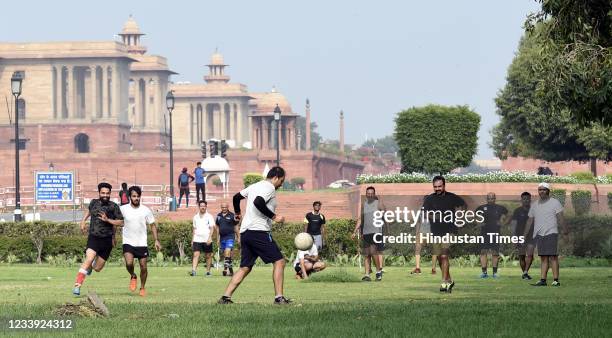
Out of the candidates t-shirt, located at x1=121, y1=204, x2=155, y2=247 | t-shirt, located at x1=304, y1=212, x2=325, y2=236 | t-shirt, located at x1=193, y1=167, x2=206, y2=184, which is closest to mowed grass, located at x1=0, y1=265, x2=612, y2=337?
Answer: t-shirt, located at x1=121, y1=204, x2=155, y2=247

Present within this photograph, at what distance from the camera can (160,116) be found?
156 metres

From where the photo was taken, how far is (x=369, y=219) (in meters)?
24.3

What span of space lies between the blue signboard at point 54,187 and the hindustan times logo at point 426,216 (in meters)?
16.8

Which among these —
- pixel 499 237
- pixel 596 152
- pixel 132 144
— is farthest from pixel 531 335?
pixel 132 144

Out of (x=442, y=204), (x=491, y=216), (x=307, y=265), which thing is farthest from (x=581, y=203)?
(x=442, y=204)

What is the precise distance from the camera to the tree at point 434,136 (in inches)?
1924

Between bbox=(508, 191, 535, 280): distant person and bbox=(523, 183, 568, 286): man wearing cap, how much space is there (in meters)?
0.55

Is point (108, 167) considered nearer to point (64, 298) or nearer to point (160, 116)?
point (160, 116)

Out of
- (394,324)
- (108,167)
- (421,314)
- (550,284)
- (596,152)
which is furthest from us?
(108,167)

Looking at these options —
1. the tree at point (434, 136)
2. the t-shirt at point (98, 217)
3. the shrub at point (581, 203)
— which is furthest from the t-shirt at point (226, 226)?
the tree at point (434, 136)

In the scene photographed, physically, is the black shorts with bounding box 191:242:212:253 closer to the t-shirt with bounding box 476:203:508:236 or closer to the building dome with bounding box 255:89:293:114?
the t-shirt with bounding box 476:203:508:236

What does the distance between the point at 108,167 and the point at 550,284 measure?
308 feet

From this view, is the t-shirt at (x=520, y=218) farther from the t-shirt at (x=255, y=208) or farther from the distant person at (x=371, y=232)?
the t-shirt at (x=255, y=208)

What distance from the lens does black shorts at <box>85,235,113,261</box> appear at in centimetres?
1947
